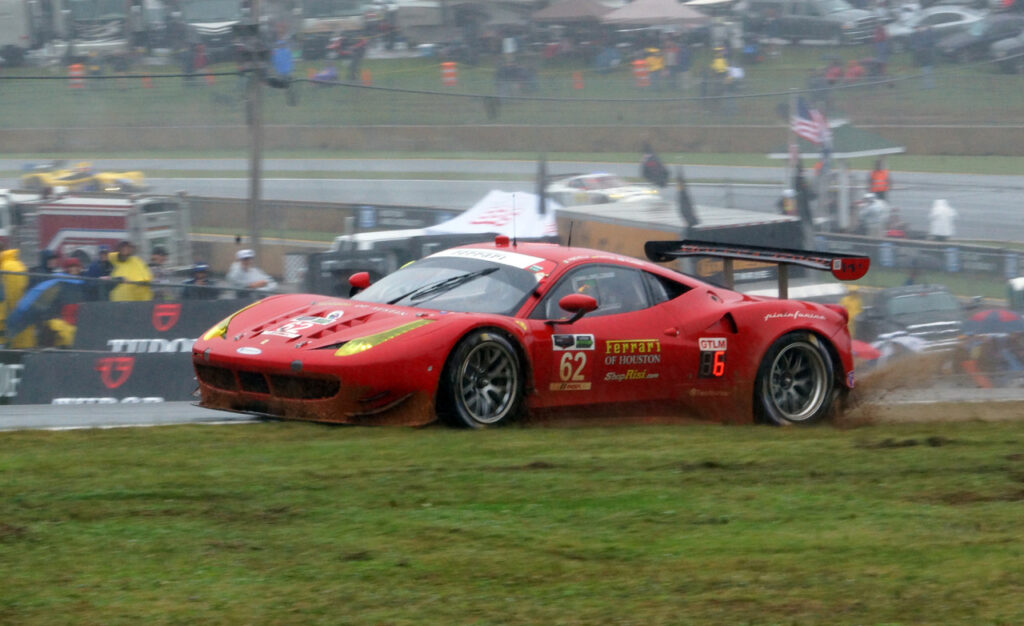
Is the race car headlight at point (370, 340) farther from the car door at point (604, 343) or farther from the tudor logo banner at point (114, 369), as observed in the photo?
the tudor logo banner at point (114, 369)

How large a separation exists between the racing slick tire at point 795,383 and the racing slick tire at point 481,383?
1999 millimetres

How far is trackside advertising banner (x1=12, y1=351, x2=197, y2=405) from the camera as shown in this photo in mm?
10766

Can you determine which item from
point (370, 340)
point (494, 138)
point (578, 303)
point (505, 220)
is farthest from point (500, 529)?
point (494, 138)

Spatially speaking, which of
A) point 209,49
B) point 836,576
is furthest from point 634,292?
point 209,49

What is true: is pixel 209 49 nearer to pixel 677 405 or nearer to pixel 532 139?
pixel 532 139

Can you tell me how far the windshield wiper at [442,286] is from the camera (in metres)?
8.01

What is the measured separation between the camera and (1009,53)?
25500mm

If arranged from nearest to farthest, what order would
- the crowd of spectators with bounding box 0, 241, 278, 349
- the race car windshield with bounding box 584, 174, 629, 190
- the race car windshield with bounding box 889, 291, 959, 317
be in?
the crowd of spectators with bounding box 0, 241, 278, 349 → the race car windshield with bounding box 889, 291, 959, 317 → the race car windshield with bounding box 584, 174, 629, 190

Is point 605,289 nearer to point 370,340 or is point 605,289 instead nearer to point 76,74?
point 370,340

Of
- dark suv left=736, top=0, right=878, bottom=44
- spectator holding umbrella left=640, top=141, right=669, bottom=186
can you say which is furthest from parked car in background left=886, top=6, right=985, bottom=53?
spectator holding umbrella left=640, top=141, right=669, bottom=186

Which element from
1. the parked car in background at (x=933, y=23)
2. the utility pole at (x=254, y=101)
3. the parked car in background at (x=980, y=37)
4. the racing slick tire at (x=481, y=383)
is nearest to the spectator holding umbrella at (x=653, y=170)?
the parked car in background at (x=933, y=23)

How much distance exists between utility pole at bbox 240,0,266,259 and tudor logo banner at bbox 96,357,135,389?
21.3 ft

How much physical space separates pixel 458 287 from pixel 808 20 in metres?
20.0

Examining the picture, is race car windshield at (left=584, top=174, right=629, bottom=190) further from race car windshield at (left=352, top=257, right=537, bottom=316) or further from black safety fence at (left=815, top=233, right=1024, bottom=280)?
race car windshield at (left=352, top=257, right=537, bottom=316)
